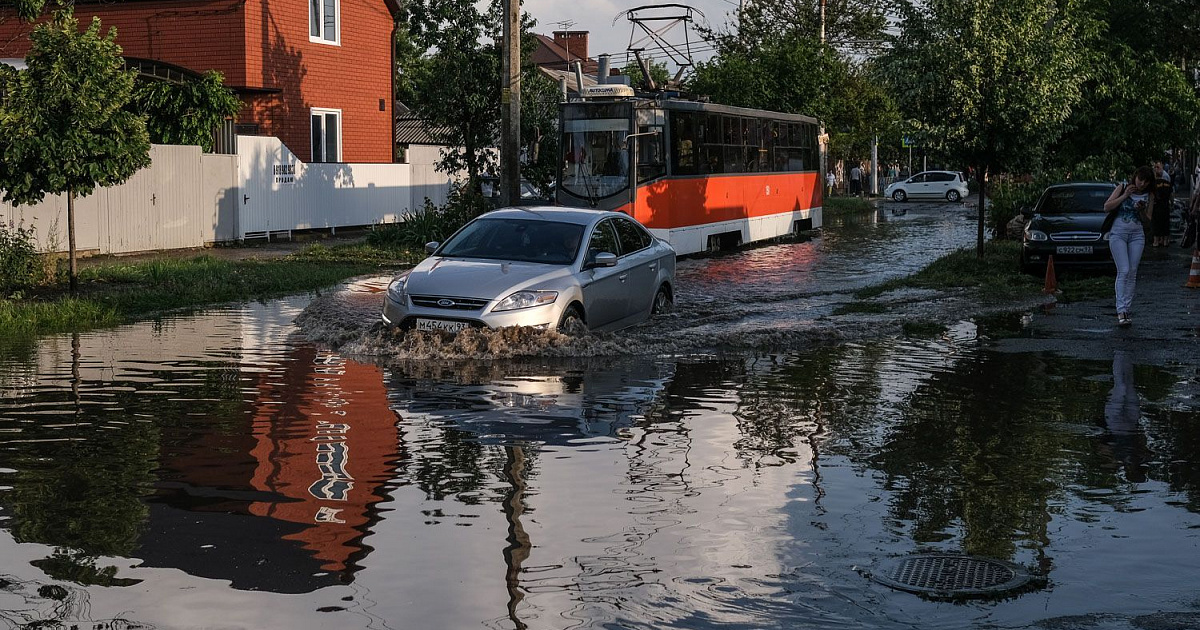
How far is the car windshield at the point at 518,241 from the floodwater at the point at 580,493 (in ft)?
5.97

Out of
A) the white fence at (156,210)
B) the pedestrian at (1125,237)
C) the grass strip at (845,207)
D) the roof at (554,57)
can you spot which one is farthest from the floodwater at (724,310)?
the roof at (554,57)

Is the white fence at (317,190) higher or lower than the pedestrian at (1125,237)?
higher

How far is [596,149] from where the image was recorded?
2892cm

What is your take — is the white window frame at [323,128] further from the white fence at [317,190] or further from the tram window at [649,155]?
the tram window at [649,155]

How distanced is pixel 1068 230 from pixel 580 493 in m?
17.6

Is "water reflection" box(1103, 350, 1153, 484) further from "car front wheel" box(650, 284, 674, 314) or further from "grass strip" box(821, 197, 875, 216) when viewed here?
"grass strip" box(821, 197, 875, 216)

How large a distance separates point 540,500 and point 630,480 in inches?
30.3

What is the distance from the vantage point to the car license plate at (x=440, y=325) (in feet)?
45.9

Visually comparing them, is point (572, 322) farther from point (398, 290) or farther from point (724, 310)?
point (724, 310)

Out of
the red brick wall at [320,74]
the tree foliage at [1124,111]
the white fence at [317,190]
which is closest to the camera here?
the white fence at [317,190]

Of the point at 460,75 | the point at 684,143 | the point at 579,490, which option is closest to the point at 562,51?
the point at 460,75

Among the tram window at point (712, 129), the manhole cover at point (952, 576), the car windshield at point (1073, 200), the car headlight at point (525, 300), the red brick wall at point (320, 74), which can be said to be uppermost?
the red brick wall at point (320, 74)

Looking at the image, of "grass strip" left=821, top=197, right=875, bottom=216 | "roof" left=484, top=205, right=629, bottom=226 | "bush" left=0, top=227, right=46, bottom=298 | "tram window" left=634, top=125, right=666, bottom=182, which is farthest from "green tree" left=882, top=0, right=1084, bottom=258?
"grass strip" left=821, top=197, right=875, bottom=216

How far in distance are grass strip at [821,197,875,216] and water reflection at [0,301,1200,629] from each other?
1648 inches
